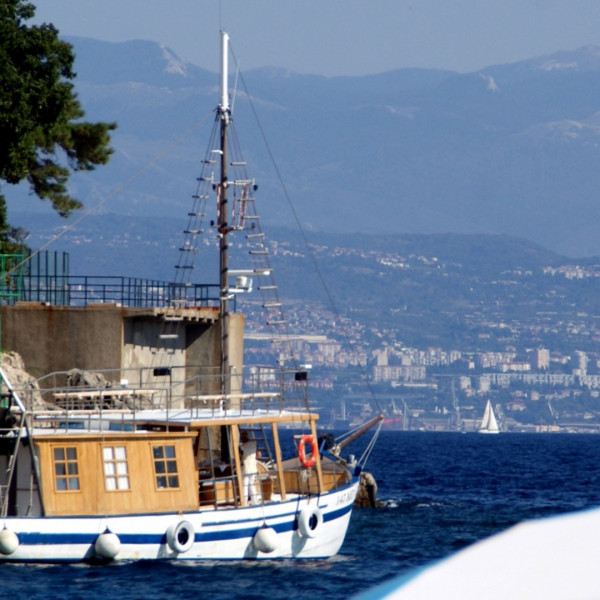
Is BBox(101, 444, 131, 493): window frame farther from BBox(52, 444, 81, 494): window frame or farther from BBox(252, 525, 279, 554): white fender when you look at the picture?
BBox(252, 525, 279, 554): white fender

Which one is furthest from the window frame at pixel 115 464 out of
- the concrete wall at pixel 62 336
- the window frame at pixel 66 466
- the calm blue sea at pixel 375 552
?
the concrete wall at pixel 62 336

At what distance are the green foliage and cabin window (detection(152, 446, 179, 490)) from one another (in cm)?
1630

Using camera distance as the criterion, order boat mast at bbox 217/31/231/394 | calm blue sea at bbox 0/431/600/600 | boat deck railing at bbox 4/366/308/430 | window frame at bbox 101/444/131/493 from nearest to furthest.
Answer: calm blue sea at bbox 0/431/600/600, window frame at bbox 101/444/131/493, boat deck railing at bbox 4/366/308/430, boat mast at bbox 217/31/231/394

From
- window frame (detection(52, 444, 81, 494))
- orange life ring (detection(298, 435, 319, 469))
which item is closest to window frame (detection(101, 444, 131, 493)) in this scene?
window frame (detection(52, 444, 81, 494))

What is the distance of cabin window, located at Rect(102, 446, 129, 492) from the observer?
27.8 metres

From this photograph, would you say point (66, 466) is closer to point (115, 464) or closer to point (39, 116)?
point (115, 464)

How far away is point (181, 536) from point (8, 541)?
3.41 meters

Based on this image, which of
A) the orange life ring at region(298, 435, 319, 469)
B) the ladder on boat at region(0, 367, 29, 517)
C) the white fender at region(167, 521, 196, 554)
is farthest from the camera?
the orange life ring at region(298, 435, 319, 469)

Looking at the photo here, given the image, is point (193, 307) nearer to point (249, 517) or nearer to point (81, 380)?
point (81, 380)

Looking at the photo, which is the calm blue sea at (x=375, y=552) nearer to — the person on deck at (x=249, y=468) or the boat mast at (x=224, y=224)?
the person on deck at (x=249, y=468)

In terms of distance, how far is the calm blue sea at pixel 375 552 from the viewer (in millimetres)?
25266

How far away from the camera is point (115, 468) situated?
27.9 meters

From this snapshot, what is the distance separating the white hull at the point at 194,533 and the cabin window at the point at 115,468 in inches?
33.9

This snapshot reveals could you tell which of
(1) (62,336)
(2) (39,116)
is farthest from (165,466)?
(2) (39,116)
